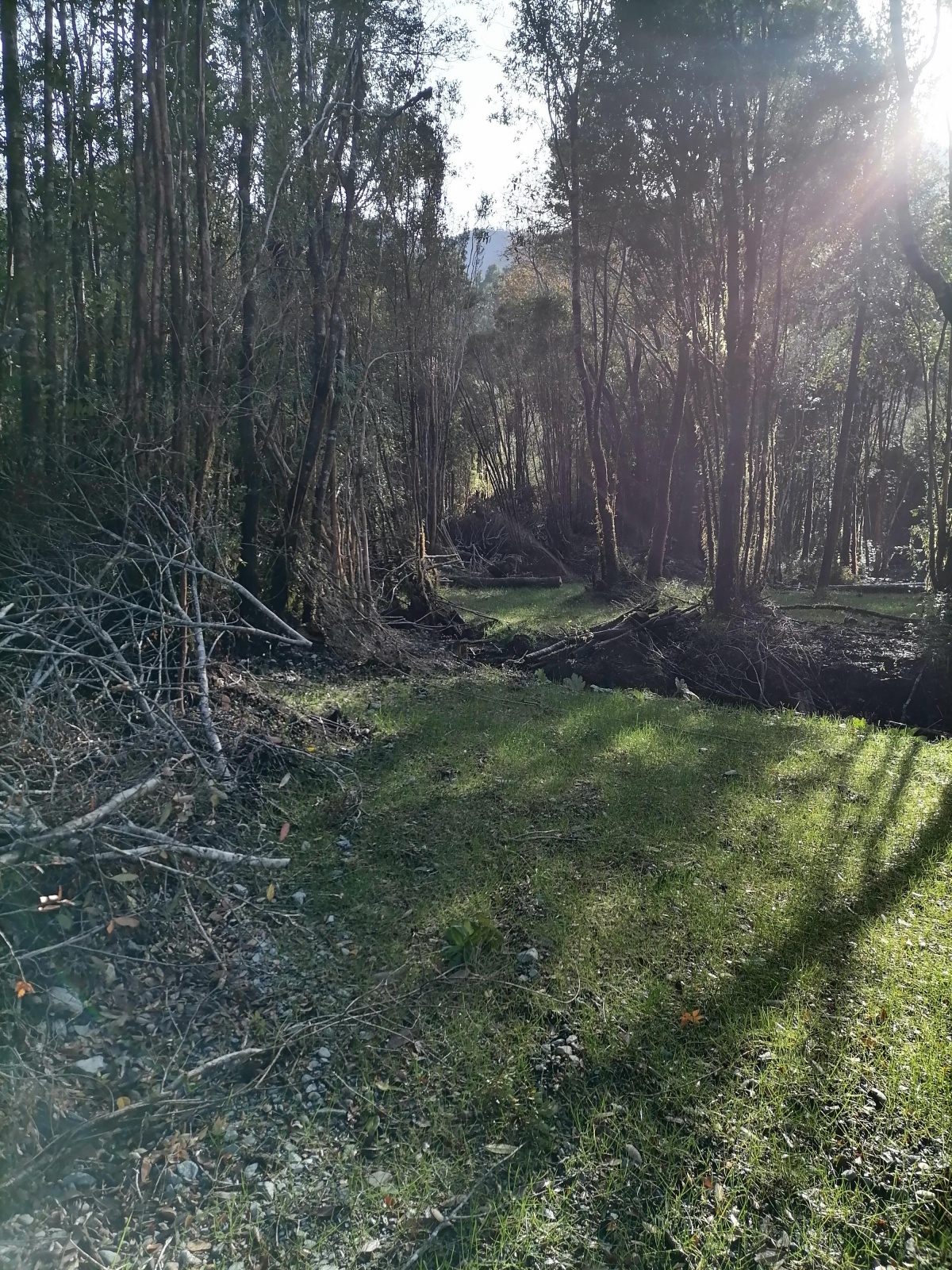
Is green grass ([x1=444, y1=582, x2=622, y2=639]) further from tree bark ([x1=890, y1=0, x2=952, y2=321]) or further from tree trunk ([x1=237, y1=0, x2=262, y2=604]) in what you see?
tree bark ([x1=890, y1=0, x2=952, y2=321])

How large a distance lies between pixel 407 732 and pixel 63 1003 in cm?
359

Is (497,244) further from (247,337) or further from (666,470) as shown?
(247,337)

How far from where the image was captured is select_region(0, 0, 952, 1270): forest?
2582mm

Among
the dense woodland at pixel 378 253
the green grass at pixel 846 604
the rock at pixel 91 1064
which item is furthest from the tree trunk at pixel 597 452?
the rock at pixel 91 1064

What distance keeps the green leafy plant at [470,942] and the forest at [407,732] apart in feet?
0.05

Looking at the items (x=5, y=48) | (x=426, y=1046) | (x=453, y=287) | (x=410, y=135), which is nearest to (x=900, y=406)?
(x=453, y=287)

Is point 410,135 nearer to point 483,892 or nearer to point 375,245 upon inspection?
point 375,245

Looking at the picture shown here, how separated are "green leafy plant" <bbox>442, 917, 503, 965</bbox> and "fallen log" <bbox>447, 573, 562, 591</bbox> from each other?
13.9m

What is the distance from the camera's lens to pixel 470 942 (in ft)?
11.9

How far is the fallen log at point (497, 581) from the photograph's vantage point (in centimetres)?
1755

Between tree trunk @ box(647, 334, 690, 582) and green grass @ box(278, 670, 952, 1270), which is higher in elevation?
tree trunk @ box(647, 334, 690, 582)

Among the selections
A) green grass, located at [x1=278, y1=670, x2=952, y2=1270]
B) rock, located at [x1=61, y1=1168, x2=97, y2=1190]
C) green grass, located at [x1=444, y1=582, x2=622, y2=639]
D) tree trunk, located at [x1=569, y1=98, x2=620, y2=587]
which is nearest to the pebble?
rock, located at [x1=61, y1=1168, x2=97, y2=1190]

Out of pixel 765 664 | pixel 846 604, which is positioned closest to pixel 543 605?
pixel 846 604

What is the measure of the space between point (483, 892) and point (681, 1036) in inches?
50.8
